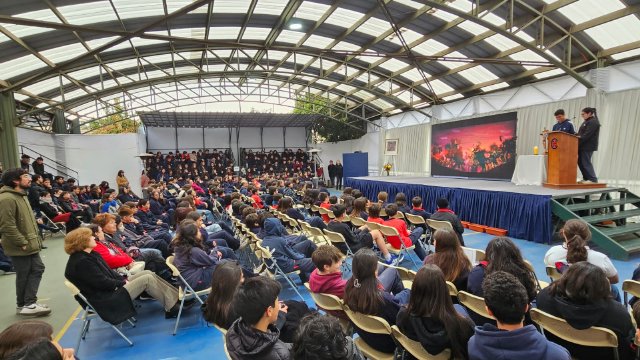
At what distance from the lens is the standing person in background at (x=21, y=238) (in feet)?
11.3

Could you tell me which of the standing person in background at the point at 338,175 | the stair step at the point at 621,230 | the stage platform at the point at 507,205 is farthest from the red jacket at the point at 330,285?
the standing person in background at the point at 338,175

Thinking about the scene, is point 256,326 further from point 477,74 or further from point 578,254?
point 477,74

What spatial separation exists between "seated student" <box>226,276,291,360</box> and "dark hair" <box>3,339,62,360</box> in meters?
0.66

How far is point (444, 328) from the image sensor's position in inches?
67.1

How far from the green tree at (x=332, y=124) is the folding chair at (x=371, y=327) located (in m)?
15.6

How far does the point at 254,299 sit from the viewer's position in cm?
153

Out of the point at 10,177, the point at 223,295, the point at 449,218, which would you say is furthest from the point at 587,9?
the point at 10,177

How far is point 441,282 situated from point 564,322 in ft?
2.39

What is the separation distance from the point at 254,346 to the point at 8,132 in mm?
11494

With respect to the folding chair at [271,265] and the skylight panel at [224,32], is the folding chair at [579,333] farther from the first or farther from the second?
the skylight panel at [224,32]

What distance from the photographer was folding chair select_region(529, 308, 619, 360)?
1.66m

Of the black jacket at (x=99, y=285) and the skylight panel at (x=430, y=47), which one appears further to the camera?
the skylight panel at (x=430, y=47)

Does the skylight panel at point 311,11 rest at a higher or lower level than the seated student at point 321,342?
higher

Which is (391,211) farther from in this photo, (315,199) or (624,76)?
(624,76)
